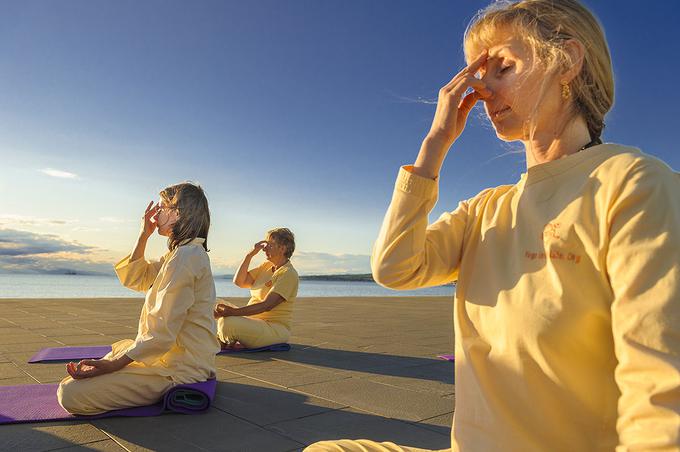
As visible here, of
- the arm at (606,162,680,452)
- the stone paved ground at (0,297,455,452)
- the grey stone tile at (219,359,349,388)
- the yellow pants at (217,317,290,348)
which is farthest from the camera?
the yellow pants at (217,317,290,348)

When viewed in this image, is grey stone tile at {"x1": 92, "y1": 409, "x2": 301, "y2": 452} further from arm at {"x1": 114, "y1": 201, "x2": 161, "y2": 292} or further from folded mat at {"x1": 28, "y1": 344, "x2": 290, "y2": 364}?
folded mat at {"x1": 28, "y1": 344, "x2": 290, "y2": 364}

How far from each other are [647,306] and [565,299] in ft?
0.63

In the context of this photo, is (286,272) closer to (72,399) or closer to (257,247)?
(257,247)

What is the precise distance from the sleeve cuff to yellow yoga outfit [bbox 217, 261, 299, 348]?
17.1 feet

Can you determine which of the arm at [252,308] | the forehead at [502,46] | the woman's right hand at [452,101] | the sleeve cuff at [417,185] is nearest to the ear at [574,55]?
the forehead at [502,46]

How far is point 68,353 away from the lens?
5.75 m

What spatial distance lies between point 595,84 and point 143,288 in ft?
13.5

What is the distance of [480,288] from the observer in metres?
1.45

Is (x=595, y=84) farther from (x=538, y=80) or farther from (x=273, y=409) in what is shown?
(x=273, y=409)

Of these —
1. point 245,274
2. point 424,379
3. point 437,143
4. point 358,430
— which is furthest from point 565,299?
point 245,274

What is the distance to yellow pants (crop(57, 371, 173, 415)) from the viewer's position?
3.44 meters

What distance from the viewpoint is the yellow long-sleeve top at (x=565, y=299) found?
1038 mm

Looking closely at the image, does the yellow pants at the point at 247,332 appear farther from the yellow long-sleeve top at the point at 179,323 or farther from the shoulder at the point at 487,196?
the shoulder at the point at 487,196

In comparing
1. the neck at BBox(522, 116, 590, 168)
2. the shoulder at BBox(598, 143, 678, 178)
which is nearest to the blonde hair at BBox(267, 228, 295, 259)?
the neck at BBox(522, 116, 590, 168)
